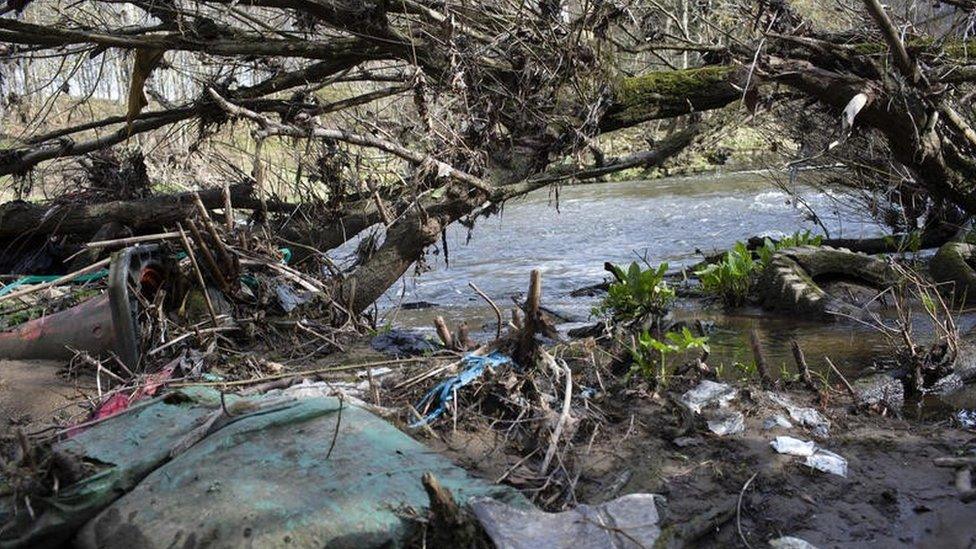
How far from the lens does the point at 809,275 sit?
255 inches

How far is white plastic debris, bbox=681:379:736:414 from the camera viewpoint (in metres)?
3.45

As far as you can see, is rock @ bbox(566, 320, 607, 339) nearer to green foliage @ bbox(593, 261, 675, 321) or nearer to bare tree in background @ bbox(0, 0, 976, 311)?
green foliage @ bbox(593, 261, 675, 321)

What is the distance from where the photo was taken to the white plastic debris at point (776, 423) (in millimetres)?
3242

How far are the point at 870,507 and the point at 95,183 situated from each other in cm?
624

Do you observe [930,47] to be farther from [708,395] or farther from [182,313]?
[182,313]

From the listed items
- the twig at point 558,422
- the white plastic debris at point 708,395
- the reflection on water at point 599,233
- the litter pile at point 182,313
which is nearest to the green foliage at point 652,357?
the white plastic debris at point 708,395

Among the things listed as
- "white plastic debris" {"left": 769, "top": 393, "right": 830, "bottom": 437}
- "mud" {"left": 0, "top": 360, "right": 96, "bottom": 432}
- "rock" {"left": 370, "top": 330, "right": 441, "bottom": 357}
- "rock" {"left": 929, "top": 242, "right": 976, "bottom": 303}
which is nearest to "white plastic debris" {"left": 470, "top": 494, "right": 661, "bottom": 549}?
→ "white plastic debris" {"left": 769, "top": 393, "right": 830, "bottom": 437}

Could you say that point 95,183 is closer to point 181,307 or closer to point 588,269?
point 181,307

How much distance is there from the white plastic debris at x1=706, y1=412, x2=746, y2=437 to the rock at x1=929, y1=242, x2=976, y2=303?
323 centimetres

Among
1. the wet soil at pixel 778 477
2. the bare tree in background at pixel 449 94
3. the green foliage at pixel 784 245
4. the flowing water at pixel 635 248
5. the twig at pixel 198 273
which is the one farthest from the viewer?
the green foliage at pixel 784 245

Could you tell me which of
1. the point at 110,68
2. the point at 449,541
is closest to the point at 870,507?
the point at 449,541

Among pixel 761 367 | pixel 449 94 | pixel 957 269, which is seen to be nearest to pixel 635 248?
pixel 957 269

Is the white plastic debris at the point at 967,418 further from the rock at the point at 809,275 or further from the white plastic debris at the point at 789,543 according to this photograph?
the rock at the point at 809,275

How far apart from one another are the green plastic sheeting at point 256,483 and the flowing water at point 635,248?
248cm
